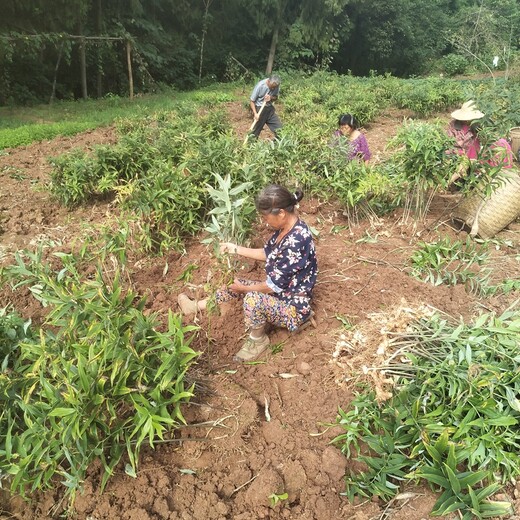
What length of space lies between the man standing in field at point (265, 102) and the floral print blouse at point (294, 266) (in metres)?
4.01

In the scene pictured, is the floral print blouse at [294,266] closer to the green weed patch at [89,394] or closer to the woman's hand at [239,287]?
the woman's hand at [239,287]

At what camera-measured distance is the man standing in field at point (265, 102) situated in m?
6.13

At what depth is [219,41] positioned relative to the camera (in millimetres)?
18312

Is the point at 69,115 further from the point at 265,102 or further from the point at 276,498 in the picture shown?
the point at 276,498

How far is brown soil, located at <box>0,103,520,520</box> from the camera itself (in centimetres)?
179

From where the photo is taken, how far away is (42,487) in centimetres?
183

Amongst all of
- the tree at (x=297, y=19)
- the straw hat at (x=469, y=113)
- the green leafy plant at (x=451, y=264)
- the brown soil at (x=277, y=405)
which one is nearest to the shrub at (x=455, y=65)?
the tree at (x=297, y=19)

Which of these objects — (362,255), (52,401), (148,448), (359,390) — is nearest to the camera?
(52,401)

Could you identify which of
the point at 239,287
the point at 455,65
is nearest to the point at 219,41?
the point at 455,65

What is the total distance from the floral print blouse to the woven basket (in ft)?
6.35

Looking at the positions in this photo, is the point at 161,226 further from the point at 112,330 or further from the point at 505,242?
the point at 505,242

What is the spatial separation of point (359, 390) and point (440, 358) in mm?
437

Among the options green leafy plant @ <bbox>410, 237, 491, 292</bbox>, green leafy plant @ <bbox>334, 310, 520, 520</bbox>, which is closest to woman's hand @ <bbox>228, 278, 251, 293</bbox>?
green leafy plant @ <bbox>334, 310, 520, 520</bbox>

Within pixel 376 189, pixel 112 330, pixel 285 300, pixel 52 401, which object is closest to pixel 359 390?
pixel 285 300
